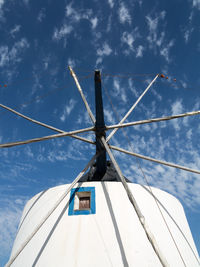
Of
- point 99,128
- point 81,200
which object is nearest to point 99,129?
point 99,128

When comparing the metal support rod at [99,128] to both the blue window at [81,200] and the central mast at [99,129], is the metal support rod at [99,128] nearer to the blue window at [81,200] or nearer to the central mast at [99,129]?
the central mast at [99,129]

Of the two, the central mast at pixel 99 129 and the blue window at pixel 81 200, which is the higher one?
the central mast at pixel 99 129

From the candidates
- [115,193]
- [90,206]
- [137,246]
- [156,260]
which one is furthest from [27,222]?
[156,260]

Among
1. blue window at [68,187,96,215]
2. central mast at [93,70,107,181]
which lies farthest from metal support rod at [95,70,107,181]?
blue window at [68,187,96,215]

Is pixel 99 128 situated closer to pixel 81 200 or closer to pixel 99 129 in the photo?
pixel 99 129

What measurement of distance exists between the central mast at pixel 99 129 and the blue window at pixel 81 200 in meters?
1.43

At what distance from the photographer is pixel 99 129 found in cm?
713

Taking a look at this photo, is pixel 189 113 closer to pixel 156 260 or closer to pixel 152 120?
pixel 152 120

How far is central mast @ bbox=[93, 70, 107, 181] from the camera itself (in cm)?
654

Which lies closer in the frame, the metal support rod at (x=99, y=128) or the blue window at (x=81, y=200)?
the blue window at (x=81, y=200)

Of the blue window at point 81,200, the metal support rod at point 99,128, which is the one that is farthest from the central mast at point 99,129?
the blue window at point 81,200

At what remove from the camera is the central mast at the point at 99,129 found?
21.4 feet

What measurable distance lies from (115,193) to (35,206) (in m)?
3.20

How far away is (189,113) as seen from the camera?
7023mm
